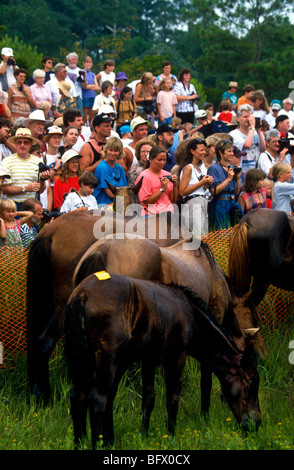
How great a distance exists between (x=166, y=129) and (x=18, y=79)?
3.97 meters

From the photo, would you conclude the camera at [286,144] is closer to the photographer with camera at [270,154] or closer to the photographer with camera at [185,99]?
the photographer with camera at [270,154]

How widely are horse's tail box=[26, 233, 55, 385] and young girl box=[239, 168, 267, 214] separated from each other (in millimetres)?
4081

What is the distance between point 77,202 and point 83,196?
0.12m

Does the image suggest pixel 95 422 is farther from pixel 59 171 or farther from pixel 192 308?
pixel 59 171

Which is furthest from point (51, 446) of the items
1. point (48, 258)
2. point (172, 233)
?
point (172, 233)

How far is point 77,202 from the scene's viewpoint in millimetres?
9148

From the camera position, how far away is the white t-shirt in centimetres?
915

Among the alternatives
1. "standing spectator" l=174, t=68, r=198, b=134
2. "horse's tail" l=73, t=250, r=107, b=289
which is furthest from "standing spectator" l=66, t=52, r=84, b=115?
"horse's tail" l=73, t=250, r=107, b=289

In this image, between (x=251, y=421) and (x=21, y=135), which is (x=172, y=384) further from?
(x=21, y=135)

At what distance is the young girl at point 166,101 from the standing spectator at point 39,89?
7.57 ft

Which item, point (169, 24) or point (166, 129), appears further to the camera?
point (169, 24)

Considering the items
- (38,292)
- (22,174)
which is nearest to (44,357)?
(38,292)

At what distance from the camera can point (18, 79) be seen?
14523mm

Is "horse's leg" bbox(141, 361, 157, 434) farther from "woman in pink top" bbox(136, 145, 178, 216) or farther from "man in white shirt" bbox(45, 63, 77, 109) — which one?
"man in white shirt" bbox(45, 63, 77, 109)
